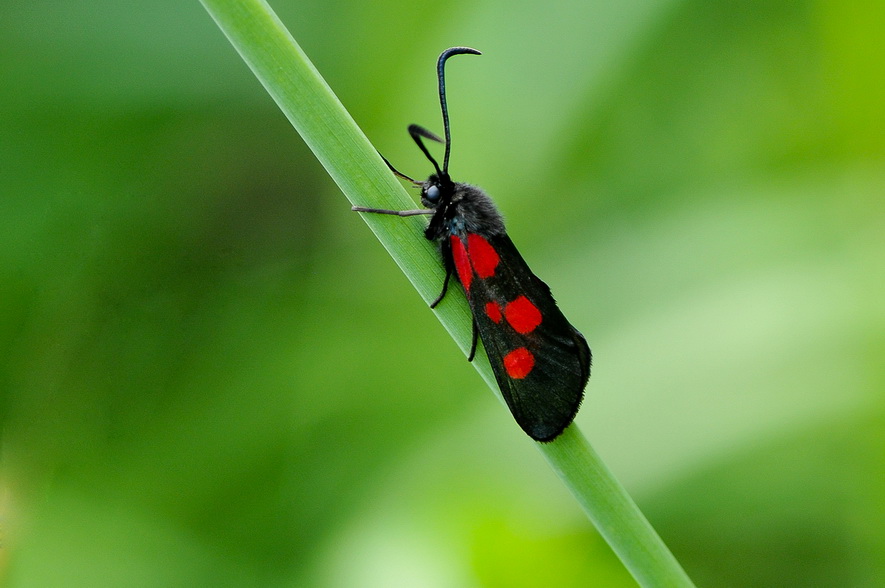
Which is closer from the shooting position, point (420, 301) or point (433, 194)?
point (433, 194)

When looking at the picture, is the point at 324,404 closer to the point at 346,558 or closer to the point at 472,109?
the point at 346,558

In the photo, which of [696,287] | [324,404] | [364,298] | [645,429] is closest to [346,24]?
[364,298]

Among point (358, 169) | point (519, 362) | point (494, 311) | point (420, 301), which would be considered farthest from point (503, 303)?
point (420, 301)

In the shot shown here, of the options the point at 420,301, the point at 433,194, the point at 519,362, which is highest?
the point at 433,194

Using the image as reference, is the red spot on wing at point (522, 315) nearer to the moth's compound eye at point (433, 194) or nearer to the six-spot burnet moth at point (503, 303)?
the six-spot burnet moth at point (503, 303)

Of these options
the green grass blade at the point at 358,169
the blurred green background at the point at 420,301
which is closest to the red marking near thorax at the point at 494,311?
the green grass blade at the point at 358,169

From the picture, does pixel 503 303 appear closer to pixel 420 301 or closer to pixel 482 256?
pixel 482 256
